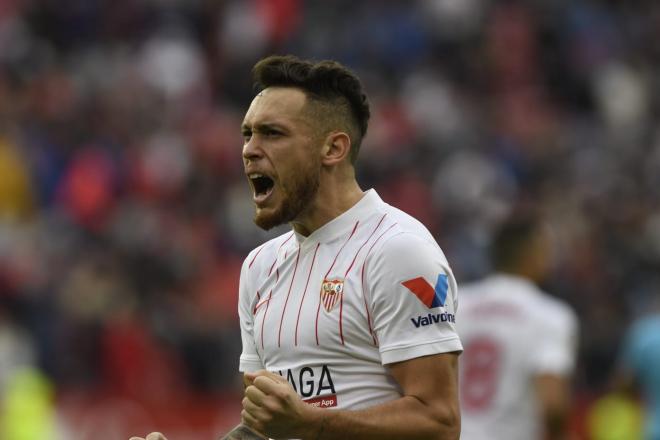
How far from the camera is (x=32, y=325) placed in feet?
41.4

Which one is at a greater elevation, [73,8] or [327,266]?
[73,8]

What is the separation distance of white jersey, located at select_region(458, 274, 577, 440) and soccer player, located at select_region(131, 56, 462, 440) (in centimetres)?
272

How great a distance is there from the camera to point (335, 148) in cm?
452

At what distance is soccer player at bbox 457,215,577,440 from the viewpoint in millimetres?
7180

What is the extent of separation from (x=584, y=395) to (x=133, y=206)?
4.81 meters

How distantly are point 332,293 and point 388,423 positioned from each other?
0.44 metres

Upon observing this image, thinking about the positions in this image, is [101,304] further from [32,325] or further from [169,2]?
[169,2]

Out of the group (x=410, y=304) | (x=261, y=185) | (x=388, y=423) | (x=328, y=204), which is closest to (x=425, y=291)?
(x=410, y=304)

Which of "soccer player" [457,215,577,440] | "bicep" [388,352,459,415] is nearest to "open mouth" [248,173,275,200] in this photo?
"bicep" [388,352,459,415]

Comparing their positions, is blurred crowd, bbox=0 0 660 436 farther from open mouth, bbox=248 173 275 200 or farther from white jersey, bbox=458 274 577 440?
open mouth, bbox=248 173 275 200

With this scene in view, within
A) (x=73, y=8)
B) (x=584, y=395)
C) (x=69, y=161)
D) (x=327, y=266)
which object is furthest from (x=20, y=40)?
(x=327, y=266)

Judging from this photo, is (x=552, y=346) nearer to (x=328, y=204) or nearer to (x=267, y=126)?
(x=328, y=204)

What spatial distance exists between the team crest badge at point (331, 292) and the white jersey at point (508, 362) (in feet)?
9.83

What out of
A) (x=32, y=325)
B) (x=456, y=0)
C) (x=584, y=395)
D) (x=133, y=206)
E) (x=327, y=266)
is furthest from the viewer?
(x=456, y=0)
